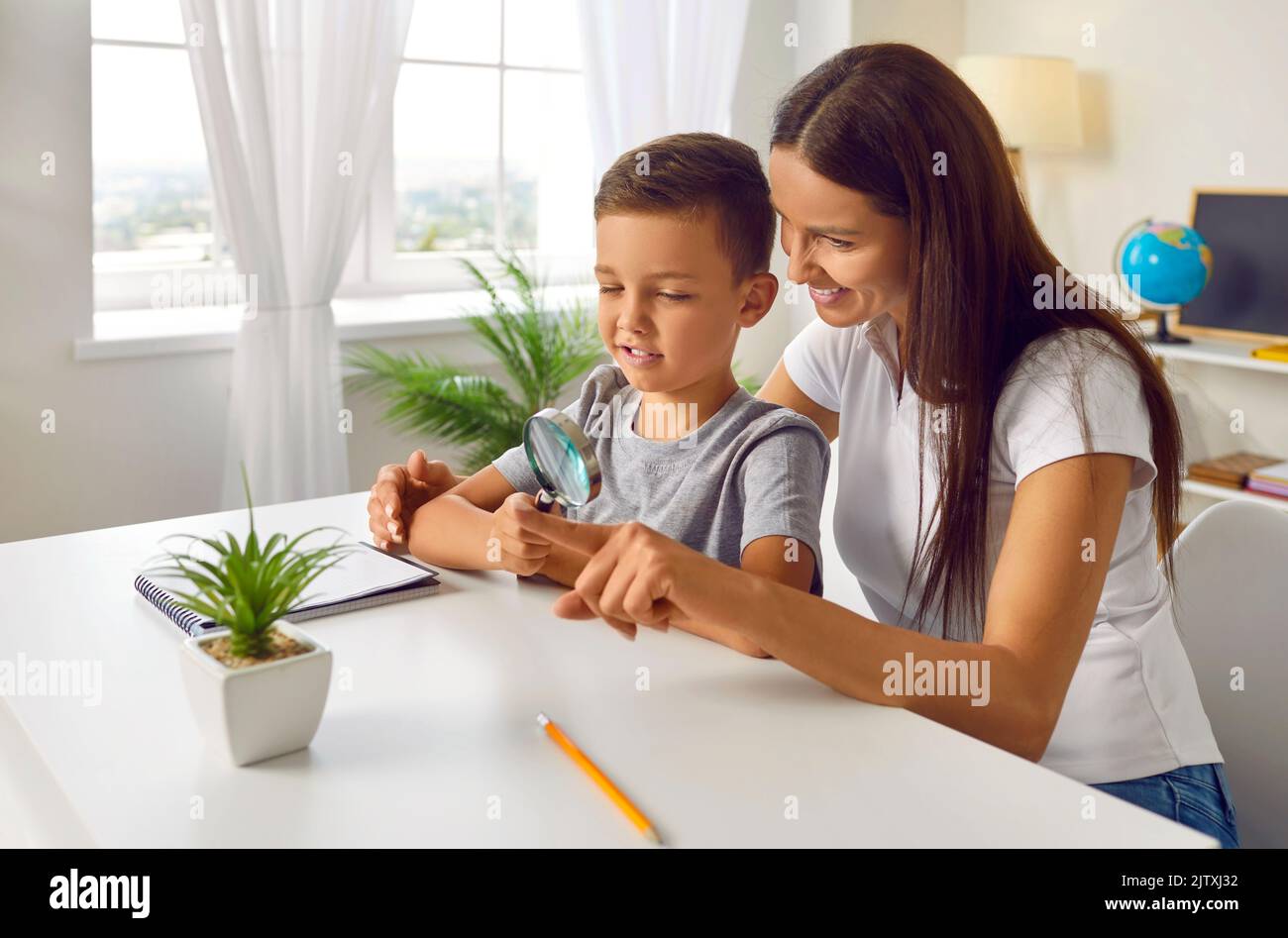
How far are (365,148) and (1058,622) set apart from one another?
8.88 feet

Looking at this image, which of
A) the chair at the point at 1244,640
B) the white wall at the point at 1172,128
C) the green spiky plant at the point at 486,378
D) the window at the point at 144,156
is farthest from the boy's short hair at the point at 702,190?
the white wall at the point at 1172,128

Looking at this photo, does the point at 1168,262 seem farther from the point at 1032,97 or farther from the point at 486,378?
the point at 486,378

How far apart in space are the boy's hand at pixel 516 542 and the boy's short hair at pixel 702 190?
0.37m

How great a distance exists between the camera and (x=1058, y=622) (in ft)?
3.69

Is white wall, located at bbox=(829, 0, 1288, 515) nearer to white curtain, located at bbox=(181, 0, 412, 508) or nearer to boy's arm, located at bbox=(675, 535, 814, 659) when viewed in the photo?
white curtain, located at bbox=(181, 0, 412, 508)

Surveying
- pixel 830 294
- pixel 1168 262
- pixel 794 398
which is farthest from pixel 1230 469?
pixel 830 294

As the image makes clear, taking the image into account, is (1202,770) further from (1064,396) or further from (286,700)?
(286,700)

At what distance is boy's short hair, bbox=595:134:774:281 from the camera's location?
1393 mm

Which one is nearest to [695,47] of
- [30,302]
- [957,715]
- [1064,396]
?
[30,302]

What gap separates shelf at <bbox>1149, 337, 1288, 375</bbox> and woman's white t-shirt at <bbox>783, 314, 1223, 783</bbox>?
7.58 ft

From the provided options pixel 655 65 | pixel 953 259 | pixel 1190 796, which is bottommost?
pixel 1190 796

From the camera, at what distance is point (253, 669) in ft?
3.05

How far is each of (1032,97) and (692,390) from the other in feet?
9.81

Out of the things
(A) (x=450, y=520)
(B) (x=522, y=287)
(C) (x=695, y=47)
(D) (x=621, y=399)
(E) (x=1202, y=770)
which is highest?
(C) (x=695, y=47)
